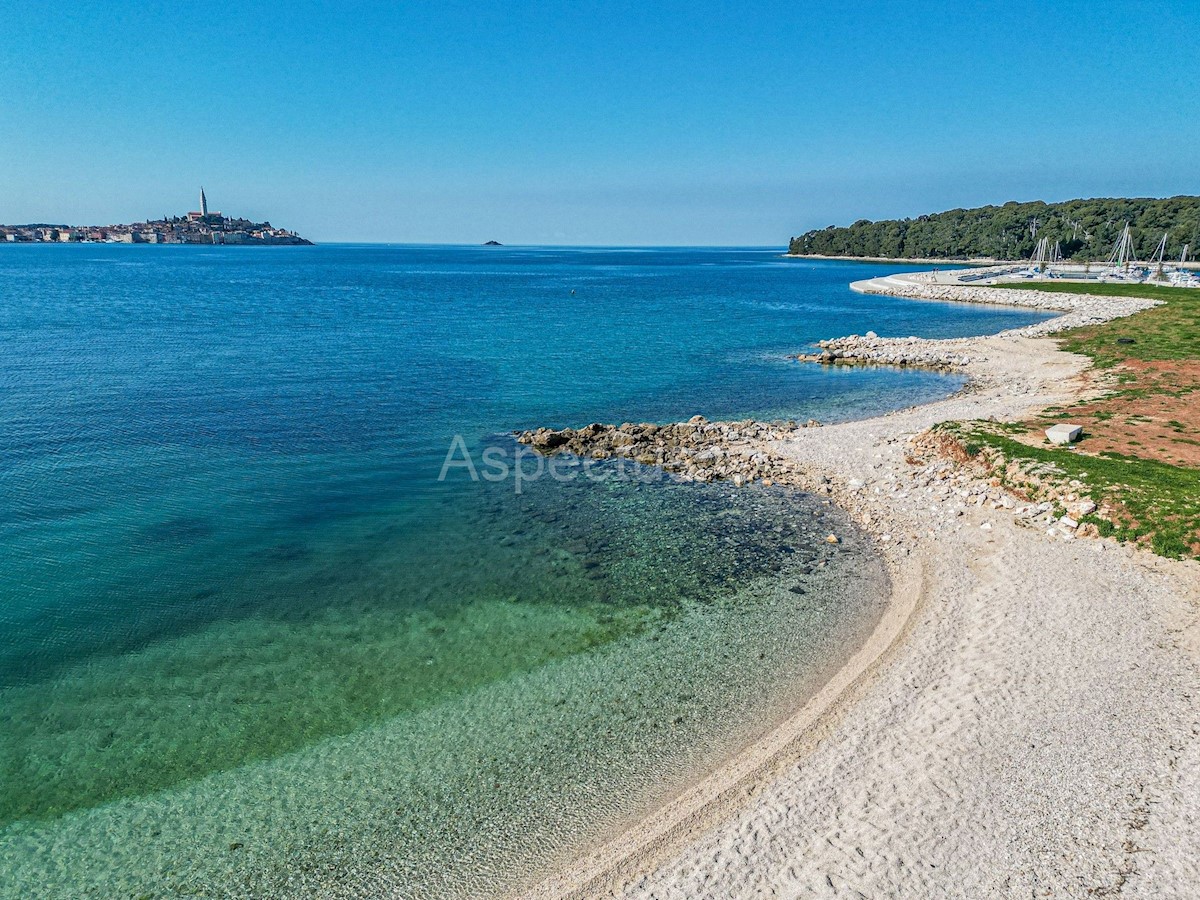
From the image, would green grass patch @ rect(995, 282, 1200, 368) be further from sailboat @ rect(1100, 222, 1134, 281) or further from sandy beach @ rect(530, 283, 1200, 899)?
sandy beach @ rect(530, 283, 1200, 899)

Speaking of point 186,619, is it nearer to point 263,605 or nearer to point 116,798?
point 263,605

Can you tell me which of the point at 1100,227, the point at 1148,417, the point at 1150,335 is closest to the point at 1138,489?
the point at 1148,417

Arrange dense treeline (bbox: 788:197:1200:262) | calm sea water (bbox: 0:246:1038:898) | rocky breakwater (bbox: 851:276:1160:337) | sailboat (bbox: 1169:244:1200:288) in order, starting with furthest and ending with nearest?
dense treeline (bbox: 788:197:1200:262) → sailboat (bbox: 1169:244:1200:288) → rocky breakwater (bbox: 851:276:1160:337) → calm sea water (bbox: 0:246:1038:898)

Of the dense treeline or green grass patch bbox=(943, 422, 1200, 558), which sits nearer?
green grass patch bbox=(943, 422, 1200, 558)

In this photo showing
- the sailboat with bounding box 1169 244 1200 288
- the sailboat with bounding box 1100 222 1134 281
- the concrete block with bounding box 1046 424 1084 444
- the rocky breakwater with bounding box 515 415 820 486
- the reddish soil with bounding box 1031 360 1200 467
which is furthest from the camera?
the sailboat with bounding box 1100 222 1134 281

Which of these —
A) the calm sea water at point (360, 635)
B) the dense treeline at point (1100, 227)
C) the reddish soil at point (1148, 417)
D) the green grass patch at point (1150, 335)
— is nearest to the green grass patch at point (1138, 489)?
the reddish soil at point (1148, 417)

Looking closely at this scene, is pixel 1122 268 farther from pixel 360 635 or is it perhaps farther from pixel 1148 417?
pixel 360 635

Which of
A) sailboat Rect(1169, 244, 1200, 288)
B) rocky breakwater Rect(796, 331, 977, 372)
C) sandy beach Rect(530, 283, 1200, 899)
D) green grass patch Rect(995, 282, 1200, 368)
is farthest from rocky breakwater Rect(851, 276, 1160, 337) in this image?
sandy beach Rect(530, 283, 1200, 899)
